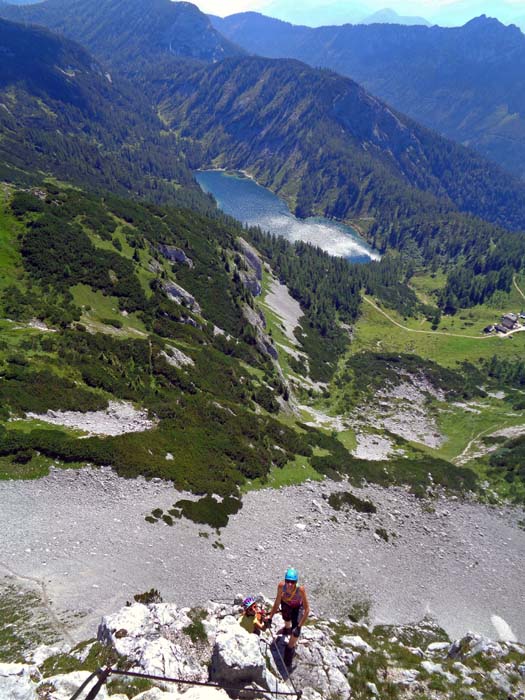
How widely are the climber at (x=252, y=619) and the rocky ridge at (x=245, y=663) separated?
0.51 m

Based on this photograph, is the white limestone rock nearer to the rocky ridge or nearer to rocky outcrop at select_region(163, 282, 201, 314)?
the rocky ridge

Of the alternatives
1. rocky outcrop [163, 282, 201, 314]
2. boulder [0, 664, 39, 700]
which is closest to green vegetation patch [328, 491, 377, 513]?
boulder [0, 664, 39, 700]

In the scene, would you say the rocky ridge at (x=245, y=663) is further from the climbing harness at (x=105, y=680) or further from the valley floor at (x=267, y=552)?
the valley floor at (x=267, y=552)

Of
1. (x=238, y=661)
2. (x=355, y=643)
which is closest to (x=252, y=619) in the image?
(x=238, y=661)

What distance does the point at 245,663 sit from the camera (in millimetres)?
14516

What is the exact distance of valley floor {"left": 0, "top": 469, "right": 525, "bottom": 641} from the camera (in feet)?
78.5

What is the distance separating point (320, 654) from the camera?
63.1 feet

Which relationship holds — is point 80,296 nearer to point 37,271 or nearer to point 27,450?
point 37,271

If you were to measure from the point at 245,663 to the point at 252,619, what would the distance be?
10.8 feet

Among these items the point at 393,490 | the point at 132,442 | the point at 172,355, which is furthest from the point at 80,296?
the point at 393,490

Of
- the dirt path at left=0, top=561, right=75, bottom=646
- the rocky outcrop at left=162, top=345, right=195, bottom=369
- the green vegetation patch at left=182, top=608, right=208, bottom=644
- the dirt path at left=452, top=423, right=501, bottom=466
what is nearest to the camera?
the green vegetation patch at left=182, top=608, right=208, bottom=644

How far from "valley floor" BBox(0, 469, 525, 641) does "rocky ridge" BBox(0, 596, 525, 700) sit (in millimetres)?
4129

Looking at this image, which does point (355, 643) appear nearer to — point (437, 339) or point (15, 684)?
point (15, 684)

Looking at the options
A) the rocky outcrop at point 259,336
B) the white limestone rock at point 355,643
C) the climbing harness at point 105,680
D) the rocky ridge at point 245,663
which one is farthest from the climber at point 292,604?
the rocky outcrop at point 259,336
